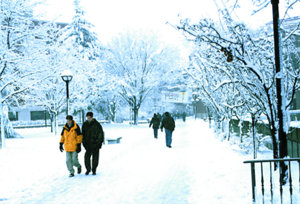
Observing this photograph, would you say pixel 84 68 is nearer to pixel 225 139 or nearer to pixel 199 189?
pixel 225 139

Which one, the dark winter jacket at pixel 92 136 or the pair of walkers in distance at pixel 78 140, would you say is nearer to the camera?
the pair of walkers in distance at pixel 78 140

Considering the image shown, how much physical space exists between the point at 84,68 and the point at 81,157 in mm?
15537

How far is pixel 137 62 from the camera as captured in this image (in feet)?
119

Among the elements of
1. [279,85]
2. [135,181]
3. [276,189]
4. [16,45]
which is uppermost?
[16,45]

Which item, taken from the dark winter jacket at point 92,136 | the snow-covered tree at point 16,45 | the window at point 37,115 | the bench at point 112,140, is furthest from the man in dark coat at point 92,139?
the window at point 37,115

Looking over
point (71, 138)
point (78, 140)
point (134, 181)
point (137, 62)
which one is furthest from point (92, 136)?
point (137, 62)

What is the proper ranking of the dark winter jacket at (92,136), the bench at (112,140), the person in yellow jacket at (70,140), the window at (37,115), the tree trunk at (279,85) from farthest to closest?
1. the window at (37,115)
2. the bench at (112,140)
3. the dark winter jacket at (92,136)
4. the person in yellow jacket at (70,140)
5. the tree trunk at (279,85)

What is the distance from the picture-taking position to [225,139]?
656 inches

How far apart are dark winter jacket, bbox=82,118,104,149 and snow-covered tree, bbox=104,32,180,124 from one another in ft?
89.7

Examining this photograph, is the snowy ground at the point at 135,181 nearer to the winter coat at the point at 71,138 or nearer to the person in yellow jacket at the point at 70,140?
the person in yellow jacket at the point at 70,140

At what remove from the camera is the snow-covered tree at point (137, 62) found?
36125 mm

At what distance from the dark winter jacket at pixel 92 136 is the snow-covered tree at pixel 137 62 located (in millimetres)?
27346

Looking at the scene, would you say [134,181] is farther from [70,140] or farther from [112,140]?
[112,140]

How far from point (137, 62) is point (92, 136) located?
28.7 meters
